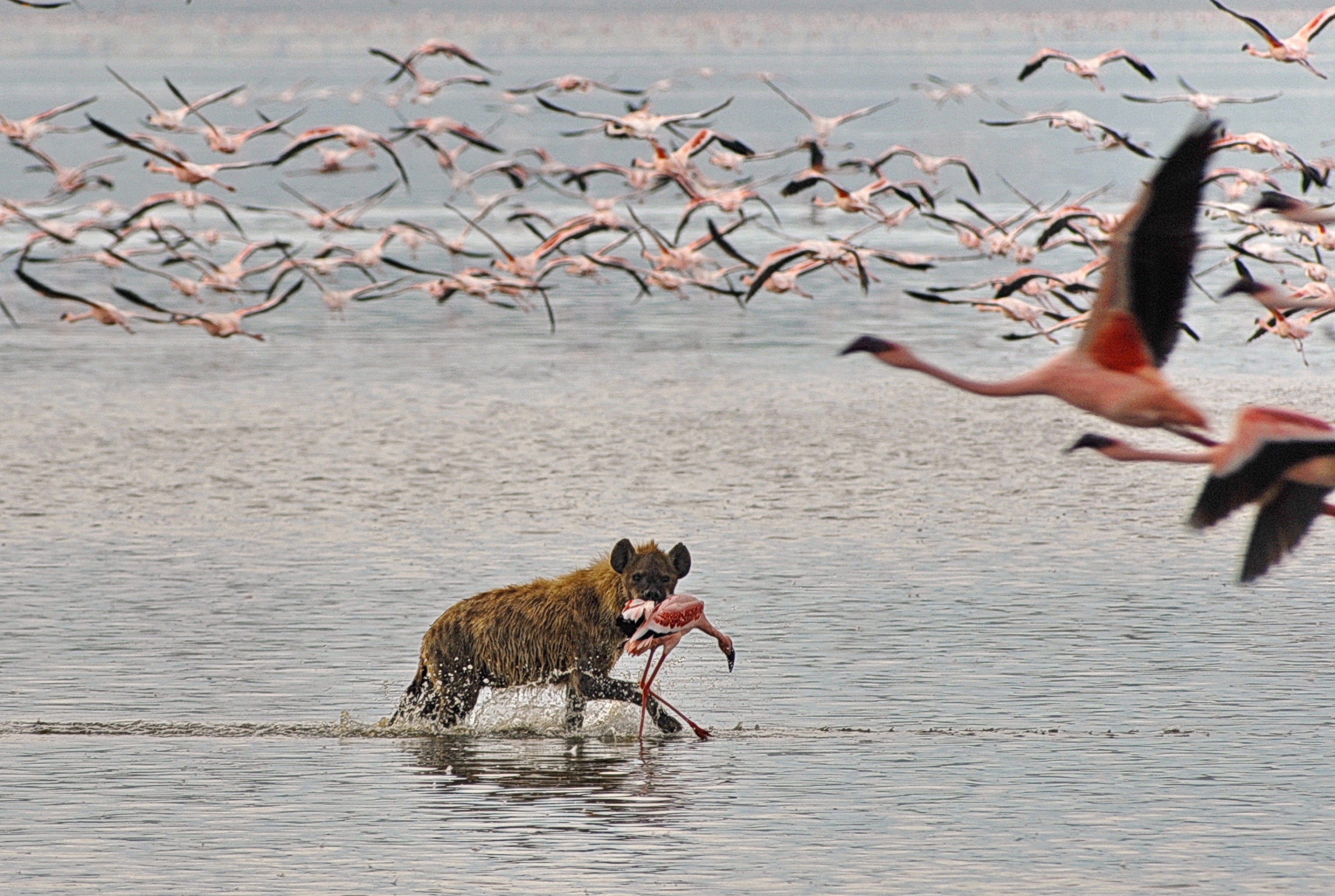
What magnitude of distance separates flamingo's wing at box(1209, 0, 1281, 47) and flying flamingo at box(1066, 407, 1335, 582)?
31.5ft

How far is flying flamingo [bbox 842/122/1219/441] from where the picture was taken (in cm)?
768

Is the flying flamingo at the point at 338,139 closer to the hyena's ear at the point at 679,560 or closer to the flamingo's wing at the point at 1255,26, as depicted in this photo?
the flamingo's wing at the point at 1255,26

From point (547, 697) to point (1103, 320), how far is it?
3958mm

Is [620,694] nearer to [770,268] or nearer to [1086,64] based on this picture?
[770,268]

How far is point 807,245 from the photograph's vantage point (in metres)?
20.3

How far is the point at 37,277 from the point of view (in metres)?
43.2

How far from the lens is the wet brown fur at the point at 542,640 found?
10.5 meters

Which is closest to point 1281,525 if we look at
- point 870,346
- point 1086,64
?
point 870,346

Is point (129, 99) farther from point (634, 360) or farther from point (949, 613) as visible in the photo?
point (949, 613)

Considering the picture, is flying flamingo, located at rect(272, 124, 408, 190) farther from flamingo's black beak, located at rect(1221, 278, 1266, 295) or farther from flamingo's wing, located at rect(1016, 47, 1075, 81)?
flamingo's black beak, located at rect(1221, 278, 1266, 295)

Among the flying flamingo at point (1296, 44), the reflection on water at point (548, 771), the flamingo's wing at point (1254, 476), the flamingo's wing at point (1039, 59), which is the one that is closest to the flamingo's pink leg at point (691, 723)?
the reflection on water at point (548, 771)

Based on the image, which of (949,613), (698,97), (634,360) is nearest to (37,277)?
(634,360)

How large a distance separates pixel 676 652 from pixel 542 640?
1.87 m

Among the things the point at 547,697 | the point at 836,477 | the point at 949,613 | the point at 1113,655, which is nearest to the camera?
the point at 547,697
